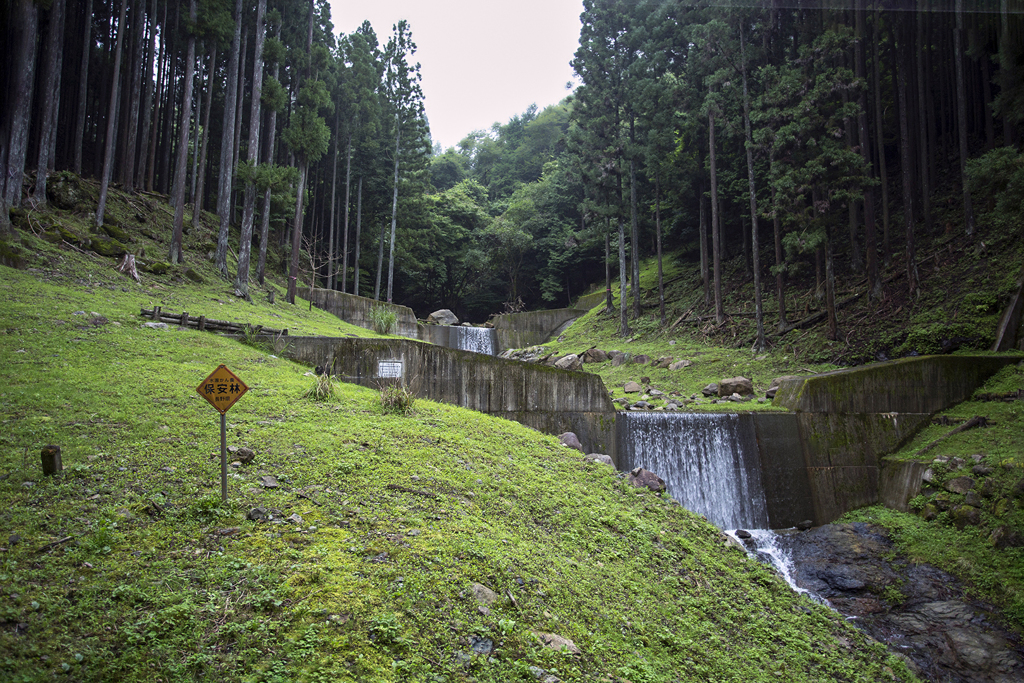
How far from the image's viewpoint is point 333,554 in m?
4.17

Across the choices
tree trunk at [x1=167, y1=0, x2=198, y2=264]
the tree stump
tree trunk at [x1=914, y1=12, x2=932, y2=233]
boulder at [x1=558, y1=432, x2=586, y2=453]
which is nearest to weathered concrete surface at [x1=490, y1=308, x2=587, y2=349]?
tree trunk at [x1=167, y1=0, x2=198, y2=264]

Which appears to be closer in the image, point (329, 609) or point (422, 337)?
point (329, 609)

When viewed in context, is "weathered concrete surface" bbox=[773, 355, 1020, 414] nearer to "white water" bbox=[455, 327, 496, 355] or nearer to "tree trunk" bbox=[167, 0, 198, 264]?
"white water" bbox=[455, 327, 496, 355]

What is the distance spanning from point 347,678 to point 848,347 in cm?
1584

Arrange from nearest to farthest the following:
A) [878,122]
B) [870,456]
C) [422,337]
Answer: [870,456]
[878,122]
[422,337]

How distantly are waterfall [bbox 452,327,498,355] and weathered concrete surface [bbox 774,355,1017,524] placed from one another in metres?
16.9

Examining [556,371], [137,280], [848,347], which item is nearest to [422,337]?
[137,280]

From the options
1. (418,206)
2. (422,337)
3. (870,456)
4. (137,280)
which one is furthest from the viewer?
(418,206)

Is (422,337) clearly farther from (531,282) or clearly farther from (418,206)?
(531,282)

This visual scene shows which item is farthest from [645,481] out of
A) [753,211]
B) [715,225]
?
[715,225]

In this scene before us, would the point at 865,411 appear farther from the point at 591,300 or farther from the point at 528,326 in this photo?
the point at 591,300

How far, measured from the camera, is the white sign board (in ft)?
36.1

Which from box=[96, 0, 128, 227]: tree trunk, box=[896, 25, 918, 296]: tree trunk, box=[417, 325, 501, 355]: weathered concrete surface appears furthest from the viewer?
box=[417, 325, 501, 355]: weathered concrete surface

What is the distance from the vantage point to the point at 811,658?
5270mm
